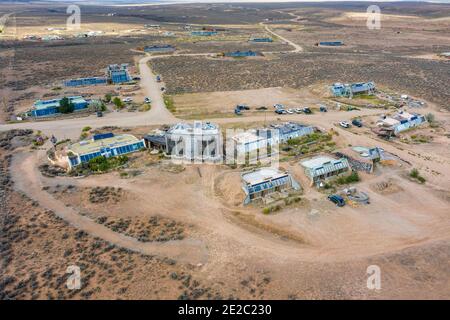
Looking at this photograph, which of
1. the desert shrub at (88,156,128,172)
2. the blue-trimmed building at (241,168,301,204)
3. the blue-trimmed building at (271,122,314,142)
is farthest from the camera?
the blue-trimmed building at (271,122,314,142)

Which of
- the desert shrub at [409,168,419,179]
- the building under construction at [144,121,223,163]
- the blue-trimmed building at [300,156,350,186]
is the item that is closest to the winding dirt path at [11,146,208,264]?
the building under construction at [144,121,223,163]

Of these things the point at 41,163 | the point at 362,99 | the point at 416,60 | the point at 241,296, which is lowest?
the point at 241,296

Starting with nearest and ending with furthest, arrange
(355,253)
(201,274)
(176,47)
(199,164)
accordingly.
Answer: (201,274)
(355,253)
(199,164)
(176,47)

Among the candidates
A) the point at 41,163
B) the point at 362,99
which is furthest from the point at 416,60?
the point at 41,163

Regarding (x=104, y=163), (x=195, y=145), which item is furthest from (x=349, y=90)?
(x=104, y=163)

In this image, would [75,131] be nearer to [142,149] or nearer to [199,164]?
[142,149]

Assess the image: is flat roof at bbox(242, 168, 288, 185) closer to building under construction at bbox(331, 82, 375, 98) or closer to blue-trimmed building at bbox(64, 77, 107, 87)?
building under construction at bbox(331, 82, 375, 98)
